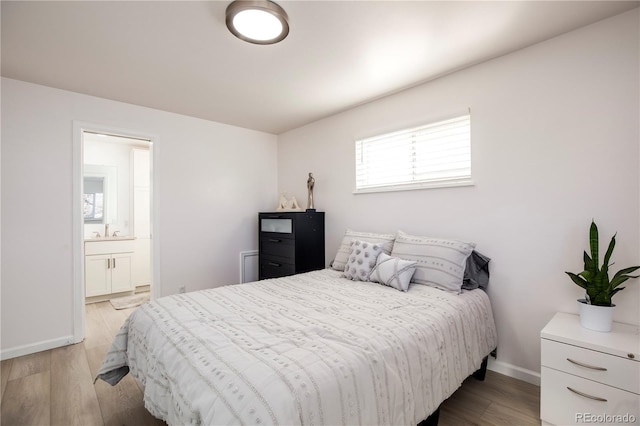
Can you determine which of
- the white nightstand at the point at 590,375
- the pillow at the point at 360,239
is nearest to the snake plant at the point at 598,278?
the white nightstand at the point at 590,375

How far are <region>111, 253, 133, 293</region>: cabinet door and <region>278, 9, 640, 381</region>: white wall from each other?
170 inches

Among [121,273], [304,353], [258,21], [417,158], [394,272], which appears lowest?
[121,273]

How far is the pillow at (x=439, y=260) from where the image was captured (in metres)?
2.14

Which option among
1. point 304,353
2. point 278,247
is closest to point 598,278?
point 304,353

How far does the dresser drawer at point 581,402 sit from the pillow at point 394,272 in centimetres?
93

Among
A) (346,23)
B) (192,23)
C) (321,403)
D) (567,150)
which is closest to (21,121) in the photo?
(192,23)

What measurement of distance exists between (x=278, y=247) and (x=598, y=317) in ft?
9.42

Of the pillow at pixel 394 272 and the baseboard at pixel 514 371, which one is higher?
the pillow at pixel 394 272

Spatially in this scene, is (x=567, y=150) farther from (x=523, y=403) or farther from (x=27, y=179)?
(x=27, y=179)

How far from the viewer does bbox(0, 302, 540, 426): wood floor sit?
1738 millimetres

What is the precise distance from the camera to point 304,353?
118 centimetres

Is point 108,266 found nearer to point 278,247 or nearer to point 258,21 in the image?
point 278,247

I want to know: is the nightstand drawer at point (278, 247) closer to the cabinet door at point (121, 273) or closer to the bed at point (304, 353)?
the bed at point (304, 353)

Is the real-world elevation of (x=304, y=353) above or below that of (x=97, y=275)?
above
